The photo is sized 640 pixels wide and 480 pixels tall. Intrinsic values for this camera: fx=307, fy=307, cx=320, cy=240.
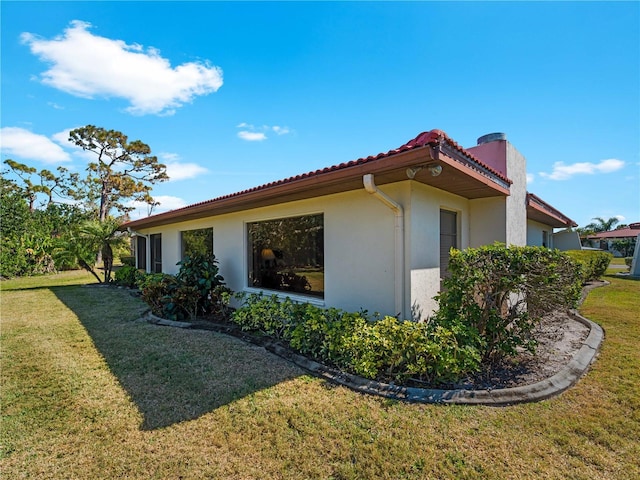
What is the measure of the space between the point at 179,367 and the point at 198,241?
266 inches

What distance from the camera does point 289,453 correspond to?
2.85m

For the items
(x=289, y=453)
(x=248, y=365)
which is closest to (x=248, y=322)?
(x=248, y=365)

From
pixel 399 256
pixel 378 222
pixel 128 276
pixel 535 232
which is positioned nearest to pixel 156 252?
pixel 128 276

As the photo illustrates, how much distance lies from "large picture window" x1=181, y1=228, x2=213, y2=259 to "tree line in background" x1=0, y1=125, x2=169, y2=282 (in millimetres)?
6127

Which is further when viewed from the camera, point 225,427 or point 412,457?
point 225,427

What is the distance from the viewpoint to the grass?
268 cm

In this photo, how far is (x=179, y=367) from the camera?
4852 millimetres

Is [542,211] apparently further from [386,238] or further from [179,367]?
[179,367]

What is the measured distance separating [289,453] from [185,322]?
558 centimetres

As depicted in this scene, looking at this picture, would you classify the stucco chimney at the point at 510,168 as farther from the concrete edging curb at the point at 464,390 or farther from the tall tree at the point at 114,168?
the tall tree at the point at 114,168

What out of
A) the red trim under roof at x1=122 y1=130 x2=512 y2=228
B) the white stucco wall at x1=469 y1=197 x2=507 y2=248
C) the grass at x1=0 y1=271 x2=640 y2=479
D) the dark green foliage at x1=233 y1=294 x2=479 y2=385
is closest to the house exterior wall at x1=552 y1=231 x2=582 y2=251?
the white stucco wall at x1=469 y1=197 x2=507 y2=248

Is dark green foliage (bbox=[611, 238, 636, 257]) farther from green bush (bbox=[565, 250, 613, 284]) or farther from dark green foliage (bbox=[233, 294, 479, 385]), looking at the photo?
dark green foliage (bbox=[233, 294, 479, 385])

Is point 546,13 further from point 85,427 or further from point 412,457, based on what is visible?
point 85,427

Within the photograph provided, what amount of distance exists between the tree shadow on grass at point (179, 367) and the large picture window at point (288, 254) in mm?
1888
